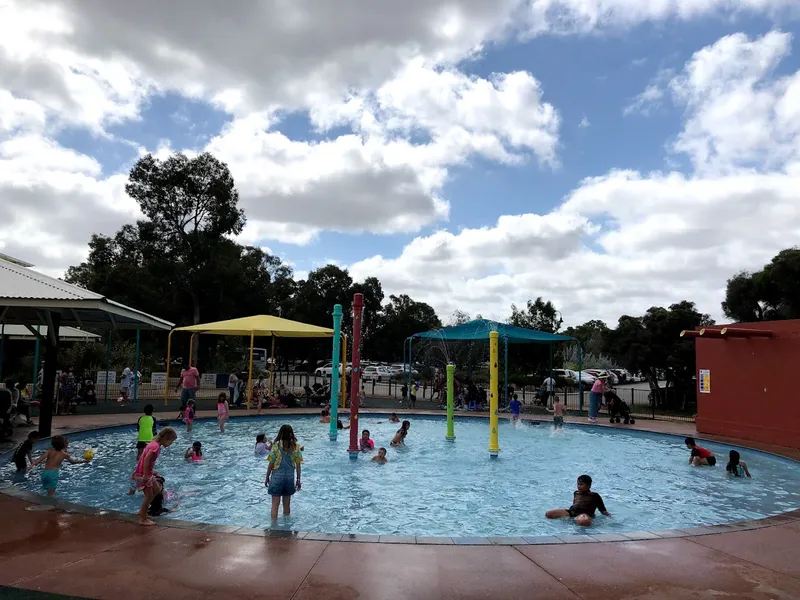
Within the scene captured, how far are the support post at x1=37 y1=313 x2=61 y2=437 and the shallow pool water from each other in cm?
93

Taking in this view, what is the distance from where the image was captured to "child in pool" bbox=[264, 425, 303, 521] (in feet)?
25.4

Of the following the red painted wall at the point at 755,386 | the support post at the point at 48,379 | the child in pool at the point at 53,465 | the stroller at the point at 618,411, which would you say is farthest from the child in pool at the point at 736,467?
the support post at the point at 48,379

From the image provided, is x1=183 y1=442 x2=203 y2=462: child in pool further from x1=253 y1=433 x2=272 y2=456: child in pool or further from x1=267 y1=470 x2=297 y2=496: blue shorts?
x1=267 y1=470 x2=297 y2=496: blue shorts

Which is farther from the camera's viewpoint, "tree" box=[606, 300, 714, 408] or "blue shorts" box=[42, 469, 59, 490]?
"tree" box=[606, 300, 714, 408]

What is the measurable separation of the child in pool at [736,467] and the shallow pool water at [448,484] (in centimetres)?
19

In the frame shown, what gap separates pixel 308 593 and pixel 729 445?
1442 cm

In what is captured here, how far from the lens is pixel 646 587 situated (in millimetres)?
5168

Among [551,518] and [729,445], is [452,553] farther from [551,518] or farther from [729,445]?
[729,445]

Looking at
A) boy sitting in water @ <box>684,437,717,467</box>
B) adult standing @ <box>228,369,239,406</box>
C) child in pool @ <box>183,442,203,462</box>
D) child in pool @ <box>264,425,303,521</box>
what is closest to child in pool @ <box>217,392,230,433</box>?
Answer: child in pool @ <box>183,442,203,462</box>

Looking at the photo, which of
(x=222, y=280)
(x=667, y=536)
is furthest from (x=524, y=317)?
(x=667, y=536)

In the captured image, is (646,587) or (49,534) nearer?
(646,587)

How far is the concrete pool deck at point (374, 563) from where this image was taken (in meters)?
5.00

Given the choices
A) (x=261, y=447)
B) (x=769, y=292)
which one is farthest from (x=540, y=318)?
(x=261, y=447)

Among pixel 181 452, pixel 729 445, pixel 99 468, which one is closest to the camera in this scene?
pixel 99 468
